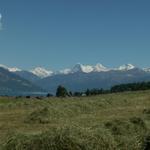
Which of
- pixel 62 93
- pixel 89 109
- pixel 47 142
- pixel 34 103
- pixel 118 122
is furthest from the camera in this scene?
pixel 62 93

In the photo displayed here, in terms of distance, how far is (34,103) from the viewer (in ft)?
218

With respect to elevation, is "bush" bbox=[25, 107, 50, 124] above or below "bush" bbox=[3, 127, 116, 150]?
above

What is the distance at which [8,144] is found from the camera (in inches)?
773

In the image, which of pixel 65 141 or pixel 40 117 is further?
pixel 40 117

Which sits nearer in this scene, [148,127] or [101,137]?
[101,137]

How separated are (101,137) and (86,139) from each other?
2.25 ft

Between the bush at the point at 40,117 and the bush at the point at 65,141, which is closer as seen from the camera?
the bush at the point at 65,141

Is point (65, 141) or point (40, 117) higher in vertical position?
point (40, 117)

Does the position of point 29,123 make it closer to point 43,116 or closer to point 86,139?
point 43,116

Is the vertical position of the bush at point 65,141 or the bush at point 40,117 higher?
the bush at point 40,117

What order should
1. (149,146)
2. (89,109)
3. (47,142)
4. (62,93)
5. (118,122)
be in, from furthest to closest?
1. (62,93)
2. (89,109)
3. (118,122)
4. (149,146)
5. (47,142)

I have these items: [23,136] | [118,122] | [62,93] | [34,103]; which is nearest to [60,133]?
[23,136]

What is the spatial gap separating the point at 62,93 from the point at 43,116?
79353 mm

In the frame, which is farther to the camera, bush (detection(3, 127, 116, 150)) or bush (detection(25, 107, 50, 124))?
bush (detection(25, 107, 50, 124))
